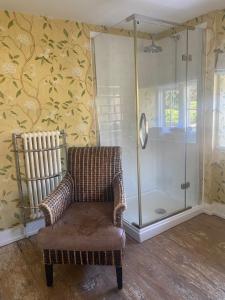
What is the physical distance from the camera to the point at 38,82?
7.77 feet

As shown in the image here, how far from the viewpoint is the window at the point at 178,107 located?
2.73m

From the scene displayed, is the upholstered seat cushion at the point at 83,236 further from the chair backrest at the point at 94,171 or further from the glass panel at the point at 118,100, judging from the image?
the glass panel at the point at 118,100

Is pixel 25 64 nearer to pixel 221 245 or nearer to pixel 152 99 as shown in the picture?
pixel 152 99

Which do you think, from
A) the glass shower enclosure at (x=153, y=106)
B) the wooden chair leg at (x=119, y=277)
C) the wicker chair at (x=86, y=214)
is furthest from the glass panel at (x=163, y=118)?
the wooden chair leg at (x=119, y=277)

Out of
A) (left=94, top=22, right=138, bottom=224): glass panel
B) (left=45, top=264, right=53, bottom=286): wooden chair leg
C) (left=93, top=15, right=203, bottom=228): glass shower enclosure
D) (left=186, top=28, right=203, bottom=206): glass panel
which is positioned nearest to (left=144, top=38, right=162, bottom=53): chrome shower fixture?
(left=93, top=15, right=203, bottom=228): glass shower enclosure

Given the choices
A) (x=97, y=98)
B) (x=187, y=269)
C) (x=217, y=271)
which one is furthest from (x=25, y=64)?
(x=217, y=271)

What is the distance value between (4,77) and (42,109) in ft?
1.50

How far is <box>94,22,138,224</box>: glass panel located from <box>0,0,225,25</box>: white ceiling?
27 centimetres

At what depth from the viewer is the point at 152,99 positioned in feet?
9.22

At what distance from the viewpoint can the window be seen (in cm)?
273

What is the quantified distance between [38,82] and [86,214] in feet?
4.70

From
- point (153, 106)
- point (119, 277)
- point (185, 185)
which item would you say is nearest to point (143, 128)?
point (153, 106)

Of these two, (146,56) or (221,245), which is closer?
(221,245)

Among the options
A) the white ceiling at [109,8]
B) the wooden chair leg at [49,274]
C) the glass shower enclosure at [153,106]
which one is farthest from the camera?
the glass shower enclosure at [153,106]
